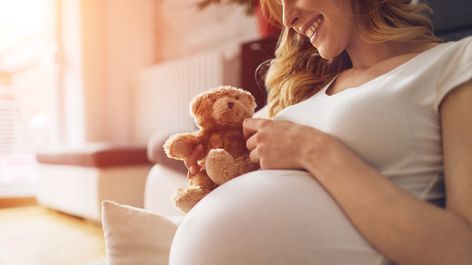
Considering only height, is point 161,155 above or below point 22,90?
above

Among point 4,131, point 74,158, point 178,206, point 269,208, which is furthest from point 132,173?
point 4,131

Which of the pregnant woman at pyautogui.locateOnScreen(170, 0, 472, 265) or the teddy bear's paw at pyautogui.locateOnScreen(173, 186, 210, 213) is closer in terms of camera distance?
the pregnant woman at pyautogui.locateOnScreen(170, 0, 472, 265)

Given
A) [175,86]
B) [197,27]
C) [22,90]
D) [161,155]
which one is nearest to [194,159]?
[161,155]

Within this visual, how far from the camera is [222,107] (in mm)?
738

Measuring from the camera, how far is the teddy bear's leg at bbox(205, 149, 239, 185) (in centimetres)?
69

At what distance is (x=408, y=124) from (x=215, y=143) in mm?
294

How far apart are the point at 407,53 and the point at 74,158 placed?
2150mm

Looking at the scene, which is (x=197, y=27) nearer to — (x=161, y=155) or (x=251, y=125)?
(x=161, y=155)

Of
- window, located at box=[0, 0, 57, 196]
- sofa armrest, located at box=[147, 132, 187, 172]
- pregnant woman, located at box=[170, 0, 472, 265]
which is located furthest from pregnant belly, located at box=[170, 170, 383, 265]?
window, located at box=[0, 0, 57, 196]

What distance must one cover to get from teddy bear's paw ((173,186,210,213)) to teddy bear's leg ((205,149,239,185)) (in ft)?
0.09

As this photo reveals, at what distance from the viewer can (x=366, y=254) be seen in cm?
55

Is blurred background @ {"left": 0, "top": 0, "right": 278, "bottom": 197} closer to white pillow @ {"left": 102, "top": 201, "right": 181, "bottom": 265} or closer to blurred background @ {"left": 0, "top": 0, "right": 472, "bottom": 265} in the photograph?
blurred background @ {"left": 0, "top": 0, "right": 472, "bottom": 265}

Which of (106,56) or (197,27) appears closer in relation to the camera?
(197,27)

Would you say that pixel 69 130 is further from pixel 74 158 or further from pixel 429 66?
pixel 429 66
